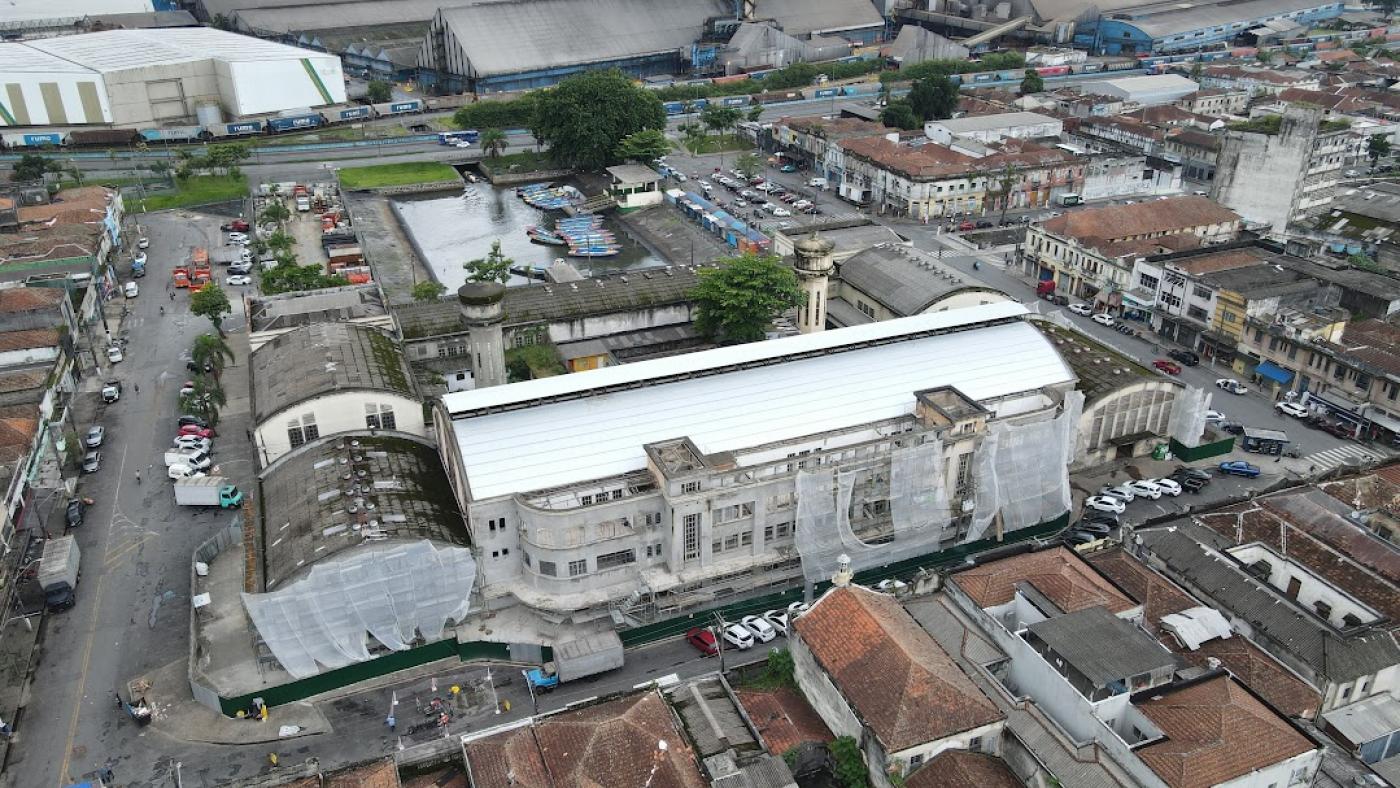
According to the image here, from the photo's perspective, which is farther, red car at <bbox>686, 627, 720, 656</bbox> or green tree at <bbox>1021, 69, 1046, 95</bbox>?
green tree at <bbox>1021, 69, 1046, 95</bbox>

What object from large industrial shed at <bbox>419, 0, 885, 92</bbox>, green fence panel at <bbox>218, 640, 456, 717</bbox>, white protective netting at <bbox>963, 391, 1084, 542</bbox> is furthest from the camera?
large industrial shed at <bbox>419, 0, 885, 92</bbox>

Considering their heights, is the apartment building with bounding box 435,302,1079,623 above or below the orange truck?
above

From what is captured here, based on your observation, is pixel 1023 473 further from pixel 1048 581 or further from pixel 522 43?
pixel 522 43

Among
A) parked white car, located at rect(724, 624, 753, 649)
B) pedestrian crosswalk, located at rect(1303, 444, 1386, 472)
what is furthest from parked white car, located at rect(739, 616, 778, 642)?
pedestrian crosswalk, located at rect(1303, 444, 1386, 472)

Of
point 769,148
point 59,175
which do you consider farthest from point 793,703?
point 59,175

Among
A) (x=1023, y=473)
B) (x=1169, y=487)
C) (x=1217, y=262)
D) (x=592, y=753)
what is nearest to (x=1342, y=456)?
(x=1169, y=487)

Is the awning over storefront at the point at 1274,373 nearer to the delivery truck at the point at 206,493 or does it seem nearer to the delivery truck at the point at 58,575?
the delivery truck at the point at 206,493

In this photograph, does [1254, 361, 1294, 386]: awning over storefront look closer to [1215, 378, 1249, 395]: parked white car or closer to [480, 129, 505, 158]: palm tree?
[1215, 378, 1249, 395]: parked white car

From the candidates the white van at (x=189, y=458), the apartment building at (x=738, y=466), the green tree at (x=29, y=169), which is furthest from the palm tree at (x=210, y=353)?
the green tree at (x=29, y=169)

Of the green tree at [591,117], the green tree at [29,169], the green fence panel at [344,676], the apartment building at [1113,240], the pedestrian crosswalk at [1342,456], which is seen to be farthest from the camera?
the green tree at [591,117]
